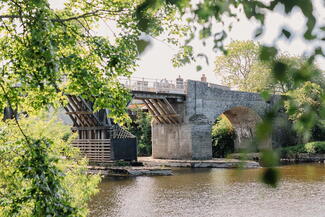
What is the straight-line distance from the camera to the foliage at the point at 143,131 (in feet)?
114

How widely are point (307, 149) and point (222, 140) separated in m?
7.00

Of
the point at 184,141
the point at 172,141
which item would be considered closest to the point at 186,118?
the point at 184,141

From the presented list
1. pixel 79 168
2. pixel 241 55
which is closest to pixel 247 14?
pixel 79 168

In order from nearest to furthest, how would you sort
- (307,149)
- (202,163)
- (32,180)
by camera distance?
(32,180) → (202,163) → (307,149)

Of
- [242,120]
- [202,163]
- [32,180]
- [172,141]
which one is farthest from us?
[242,120]

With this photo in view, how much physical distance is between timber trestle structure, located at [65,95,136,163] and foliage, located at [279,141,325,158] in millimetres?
12316

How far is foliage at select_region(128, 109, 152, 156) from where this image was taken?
34844mm

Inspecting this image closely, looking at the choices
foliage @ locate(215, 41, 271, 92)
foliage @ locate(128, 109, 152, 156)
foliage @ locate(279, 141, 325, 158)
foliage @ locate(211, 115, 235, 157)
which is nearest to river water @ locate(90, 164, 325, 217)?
foliage @ locate(279, 141, 325, 158)

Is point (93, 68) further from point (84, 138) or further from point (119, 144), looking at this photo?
point (84, 138)

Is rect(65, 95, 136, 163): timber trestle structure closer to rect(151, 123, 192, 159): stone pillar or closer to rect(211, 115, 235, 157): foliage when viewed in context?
rect(151, 123, 192, 159): stone pillar

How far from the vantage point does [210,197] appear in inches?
543

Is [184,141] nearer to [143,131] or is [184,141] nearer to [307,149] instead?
[143,131]

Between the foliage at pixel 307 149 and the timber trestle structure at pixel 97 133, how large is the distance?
1232 centimetres

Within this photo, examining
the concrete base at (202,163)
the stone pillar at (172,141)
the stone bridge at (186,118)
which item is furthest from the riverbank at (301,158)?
the stone pillar at (172,141)
